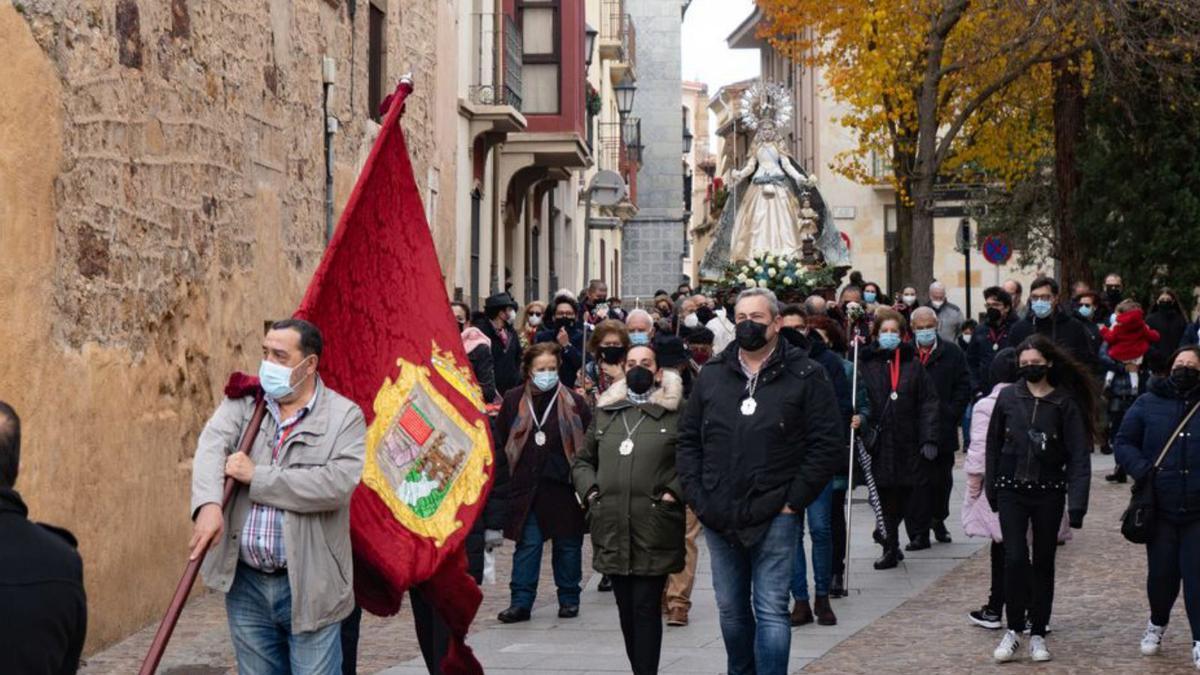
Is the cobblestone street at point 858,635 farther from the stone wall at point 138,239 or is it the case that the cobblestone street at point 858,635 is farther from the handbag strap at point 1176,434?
the handbag strap at point 1176,434

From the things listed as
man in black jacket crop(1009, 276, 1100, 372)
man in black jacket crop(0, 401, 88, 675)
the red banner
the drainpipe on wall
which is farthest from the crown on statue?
man in black jacket crop(0, 401, 88, 675)

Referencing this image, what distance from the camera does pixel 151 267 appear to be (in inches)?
483

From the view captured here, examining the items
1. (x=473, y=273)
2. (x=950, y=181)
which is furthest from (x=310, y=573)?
(x=950, y=181)

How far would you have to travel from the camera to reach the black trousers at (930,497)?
1497cm

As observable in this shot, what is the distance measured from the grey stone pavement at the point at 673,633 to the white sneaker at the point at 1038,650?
3.61ft

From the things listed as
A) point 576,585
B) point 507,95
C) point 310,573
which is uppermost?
point 507,95

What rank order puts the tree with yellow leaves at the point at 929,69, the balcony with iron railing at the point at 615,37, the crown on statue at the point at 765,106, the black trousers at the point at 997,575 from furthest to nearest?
the balcony with iron railing at the point at 615,37 → the crown on statue at the point at 765,106 → the tree with yellow leaves at the point at 929,69 → the black trousers at the point at 997,575

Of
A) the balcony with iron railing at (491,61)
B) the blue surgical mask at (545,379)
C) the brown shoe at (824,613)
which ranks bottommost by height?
the brown shoe at (824,613)

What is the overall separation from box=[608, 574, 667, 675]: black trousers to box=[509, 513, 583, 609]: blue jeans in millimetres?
2920

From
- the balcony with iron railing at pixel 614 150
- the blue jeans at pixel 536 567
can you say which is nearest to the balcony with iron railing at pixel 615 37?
the balcony with iron railing at pixel 614 150

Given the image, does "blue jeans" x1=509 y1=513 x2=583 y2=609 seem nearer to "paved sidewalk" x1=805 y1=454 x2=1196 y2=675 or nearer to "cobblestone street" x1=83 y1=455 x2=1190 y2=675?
"cobblestone street" x1=83 y1=455 x2=1190 y2=675

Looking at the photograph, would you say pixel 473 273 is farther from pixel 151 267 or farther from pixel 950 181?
pixel 950 181

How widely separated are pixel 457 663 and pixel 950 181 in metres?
41.7

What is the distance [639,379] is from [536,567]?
3140mm
